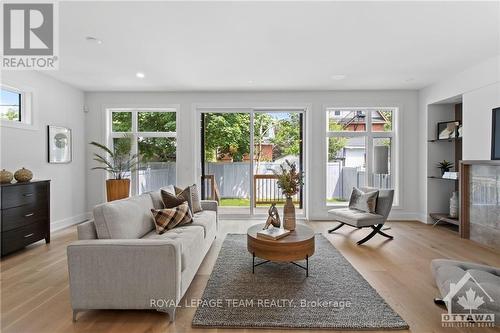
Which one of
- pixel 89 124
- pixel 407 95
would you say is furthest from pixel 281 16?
pixel 89 124

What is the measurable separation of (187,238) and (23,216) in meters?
2.64

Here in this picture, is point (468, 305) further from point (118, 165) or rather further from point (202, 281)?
point (118, 165)

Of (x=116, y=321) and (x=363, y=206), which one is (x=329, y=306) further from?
(x=363, y=206)

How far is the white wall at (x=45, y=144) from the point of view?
3914 mm

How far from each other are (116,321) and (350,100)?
5236 mm

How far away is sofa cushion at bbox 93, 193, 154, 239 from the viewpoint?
2264mm

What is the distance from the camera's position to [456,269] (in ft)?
7.55

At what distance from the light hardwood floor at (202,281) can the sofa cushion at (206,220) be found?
328 millimetres

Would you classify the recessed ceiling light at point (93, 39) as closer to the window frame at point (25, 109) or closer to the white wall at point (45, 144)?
the white wall at point (45, 144)

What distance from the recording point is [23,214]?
144 inches

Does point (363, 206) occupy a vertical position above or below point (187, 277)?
above

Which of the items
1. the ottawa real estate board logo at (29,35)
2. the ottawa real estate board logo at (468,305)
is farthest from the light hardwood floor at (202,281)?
the ottawa real estate board logo at (29,35)

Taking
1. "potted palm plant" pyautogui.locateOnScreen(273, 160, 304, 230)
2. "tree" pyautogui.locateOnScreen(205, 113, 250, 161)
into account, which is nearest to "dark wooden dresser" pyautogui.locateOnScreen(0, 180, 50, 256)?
"tree" pyautogui.locateOnScreen(205, 113, 250, 161)

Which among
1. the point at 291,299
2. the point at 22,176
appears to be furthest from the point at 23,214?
the point at 291,299
